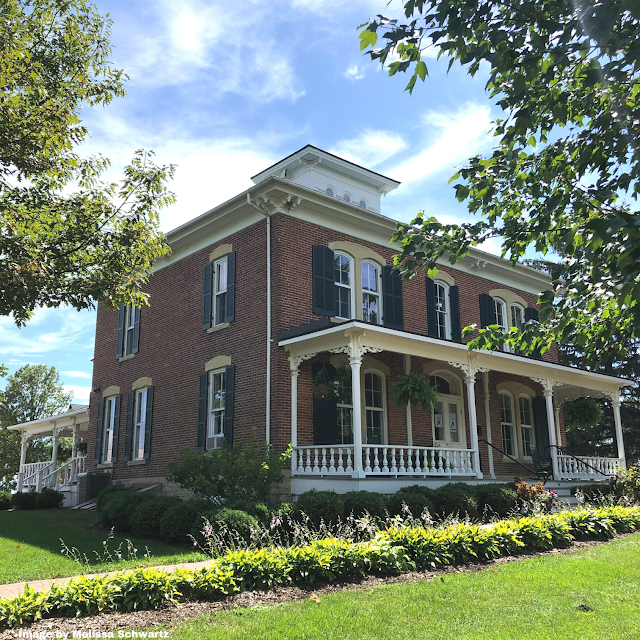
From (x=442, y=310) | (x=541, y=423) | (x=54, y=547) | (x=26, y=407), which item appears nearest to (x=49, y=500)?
(x=54, y=547)

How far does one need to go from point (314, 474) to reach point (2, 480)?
105 ft

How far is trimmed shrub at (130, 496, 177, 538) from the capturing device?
1201 cm

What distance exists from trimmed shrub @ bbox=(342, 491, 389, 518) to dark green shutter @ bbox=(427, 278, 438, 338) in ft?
25.2

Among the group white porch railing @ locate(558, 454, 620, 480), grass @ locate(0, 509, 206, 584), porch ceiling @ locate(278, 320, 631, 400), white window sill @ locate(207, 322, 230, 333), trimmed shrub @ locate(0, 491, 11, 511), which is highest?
white window sill @ locate(207, 322, 230, 333)

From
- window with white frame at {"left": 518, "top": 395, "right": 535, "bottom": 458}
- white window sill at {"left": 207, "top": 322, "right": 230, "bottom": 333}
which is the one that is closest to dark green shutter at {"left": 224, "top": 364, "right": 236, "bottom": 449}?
white window sill at {"left": 207, "top": 322, "right": 230, "bottom": 333}

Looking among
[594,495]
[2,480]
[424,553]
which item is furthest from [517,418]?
[2,480]

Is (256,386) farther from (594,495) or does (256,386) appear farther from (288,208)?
(594,495)

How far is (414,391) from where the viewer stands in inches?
601

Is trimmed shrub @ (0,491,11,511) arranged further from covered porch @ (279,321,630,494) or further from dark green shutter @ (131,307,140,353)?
covered porch @ (279,321,630,494)

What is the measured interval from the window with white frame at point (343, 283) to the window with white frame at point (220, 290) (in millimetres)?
2921

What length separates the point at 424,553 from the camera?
8562 mm

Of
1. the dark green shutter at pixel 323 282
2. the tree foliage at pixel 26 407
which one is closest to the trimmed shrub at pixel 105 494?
the dark green shutter at pixel 323 282

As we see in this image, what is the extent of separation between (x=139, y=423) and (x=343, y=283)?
25.5 ft

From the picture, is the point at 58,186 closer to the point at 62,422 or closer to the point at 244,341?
the point at 244,341
